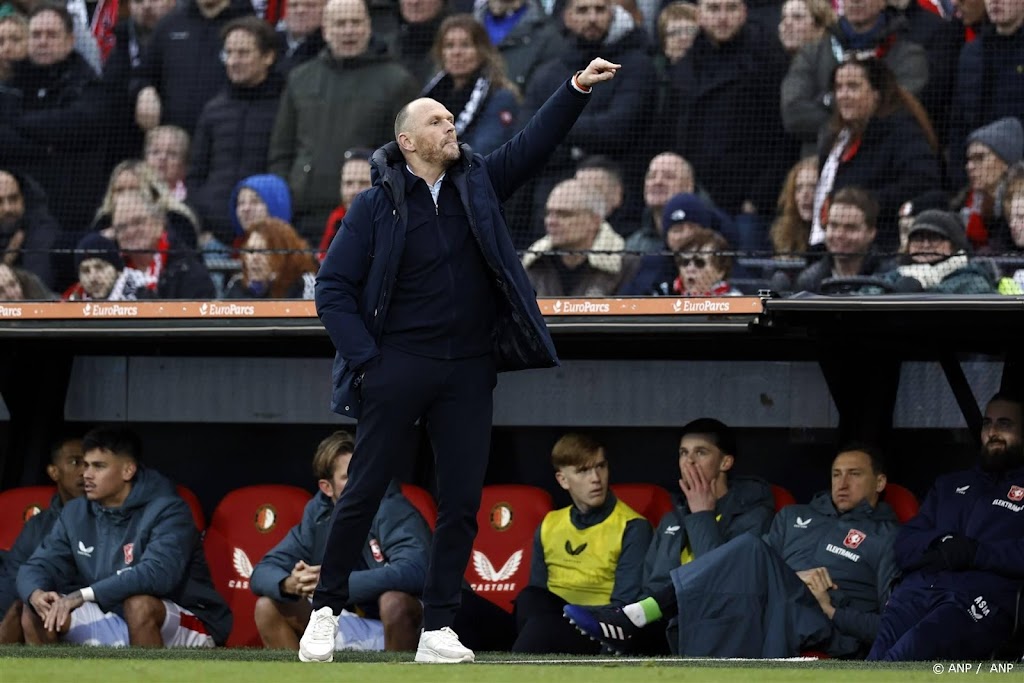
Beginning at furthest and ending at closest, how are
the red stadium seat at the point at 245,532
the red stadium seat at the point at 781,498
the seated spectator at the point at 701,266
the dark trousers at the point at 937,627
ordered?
the red stadium seat at the point at 245,532 < the red stadium seat at the point at 781,498 < the seated spectator at the point at 701,266 < the dark trousers at the point at 937,627

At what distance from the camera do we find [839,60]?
22.6 feet

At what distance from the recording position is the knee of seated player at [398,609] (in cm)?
652

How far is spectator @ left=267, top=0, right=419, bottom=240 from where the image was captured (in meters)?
7.39

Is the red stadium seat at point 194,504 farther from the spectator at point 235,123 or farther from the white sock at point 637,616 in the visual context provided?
the white sock at point 637,616

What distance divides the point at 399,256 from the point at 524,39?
9.14ft

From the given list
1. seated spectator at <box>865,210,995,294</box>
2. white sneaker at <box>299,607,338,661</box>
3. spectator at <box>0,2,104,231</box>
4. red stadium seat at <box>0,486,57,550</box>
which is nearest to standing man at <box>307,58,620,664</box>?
white sneaker at <box>299,607,338,661</box>

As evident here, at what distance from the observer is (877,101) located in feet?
22.4

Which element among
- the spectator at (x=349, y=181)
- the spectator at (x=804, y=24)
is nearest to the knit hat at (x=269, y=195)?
the spectator at (x=349, y=181)

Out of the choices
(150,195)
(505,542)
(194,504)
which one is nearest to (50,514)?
(194,504)

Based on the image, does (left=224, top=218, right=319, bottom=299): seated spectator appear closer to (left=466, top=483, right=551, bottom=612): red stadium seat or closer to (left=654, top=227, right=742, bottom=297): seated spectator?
(left=466, top=483, right=551, bottom=612): red stadium seat

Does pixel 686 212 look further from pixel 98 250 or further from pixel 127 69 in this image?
pixel 127 69

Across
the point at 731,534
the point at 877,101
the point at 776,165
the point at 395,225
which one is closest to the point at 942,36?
the point at 877,101

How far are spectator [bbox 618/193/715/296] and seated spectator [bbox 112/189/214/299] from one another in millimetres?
1824

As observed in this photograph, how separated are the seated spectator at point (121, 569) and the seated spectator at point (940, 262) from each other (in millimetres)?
3024
